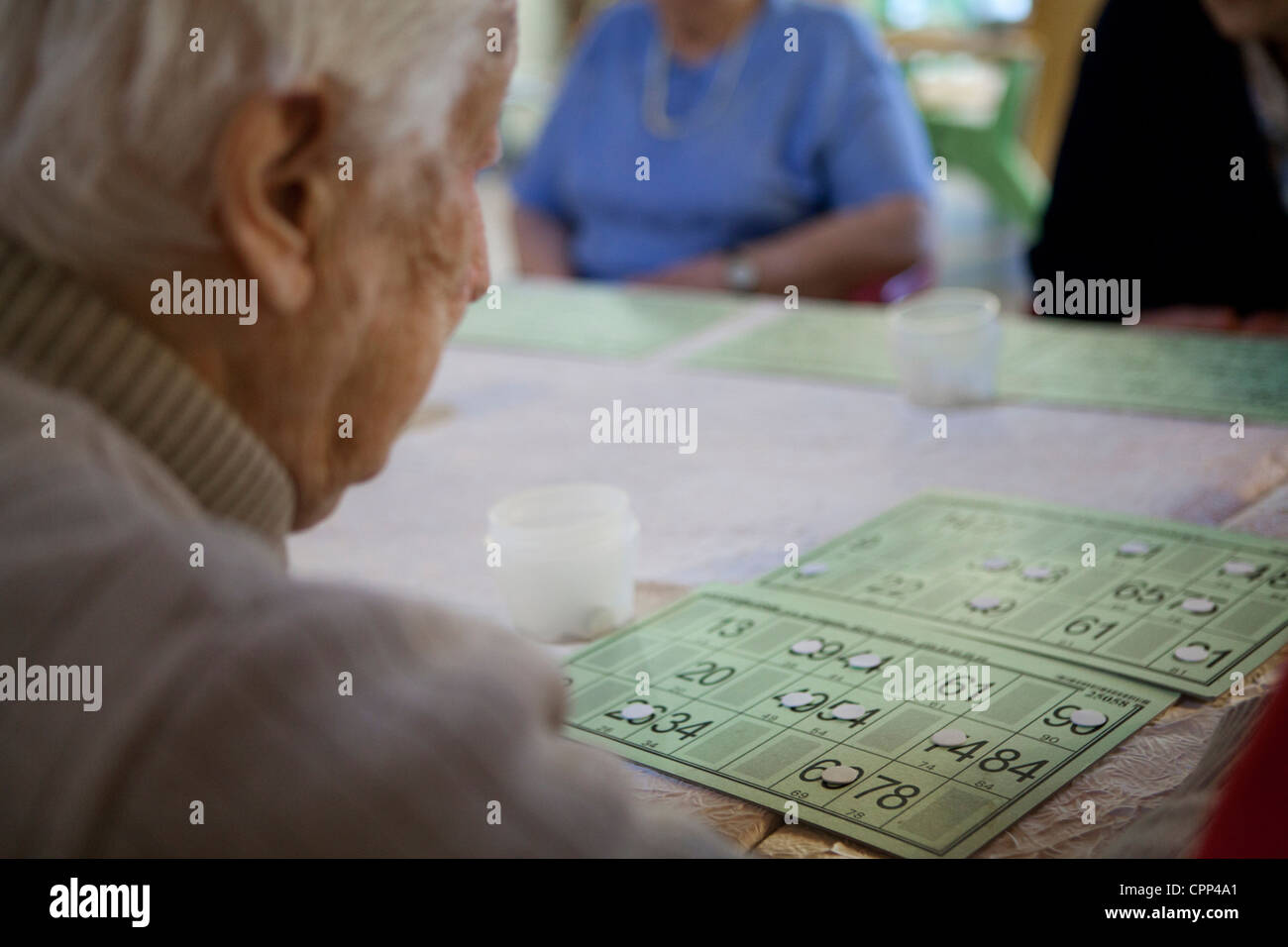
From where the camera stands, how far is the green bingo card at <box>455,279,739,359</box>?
6.12ft

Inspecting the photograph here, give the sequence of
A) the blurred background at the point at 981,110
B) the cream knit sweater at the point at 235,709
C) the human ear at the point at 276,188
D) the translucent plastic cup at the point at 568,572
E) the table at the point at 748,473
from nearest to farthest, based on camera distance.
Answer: the cream knit sweater at the point at 235,709
the human ear at the point at 276,188
the translucent plastic cup at the point at 568,572
the table at the point at 748,473
the blurred background at the point at 981,110

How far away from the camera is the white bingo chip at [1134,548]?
1064 mm

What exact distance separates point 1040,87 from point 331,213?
21.5 feet

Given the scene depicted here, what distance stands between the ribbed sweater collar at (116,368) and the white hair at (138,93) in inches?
0.6

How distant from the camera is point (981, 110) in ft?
19.6

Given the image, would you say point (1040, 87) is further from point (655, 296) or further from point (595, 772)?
point (595, 772)

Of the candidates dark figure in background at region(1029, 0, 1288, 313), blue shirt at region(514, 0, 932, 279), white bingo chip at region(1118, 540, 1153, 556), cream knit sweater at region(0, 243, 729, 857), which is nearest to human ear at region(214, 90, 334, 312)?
cream knit sweater at region(0, 243, 729, 857)

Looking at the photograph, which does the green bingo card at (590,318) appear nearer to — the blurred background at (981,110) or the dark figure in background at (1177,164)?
the dark figure in background at (1177,164)

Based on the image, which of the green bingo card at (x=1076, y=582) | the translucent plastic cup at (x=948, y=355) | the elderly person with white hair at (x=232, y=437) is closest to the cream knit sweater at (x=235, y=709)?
the elderly person with white hair at (x=232, y=437)

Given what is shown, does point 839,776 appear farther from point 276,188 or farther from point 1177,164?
point 1177,164

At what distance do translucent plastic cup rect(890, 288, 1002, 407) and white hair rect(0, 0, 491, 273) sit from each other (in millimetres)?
960

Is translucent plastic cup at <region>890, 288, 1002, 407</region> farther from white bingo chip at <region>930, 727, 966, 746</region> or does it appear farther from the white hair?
the white hair
